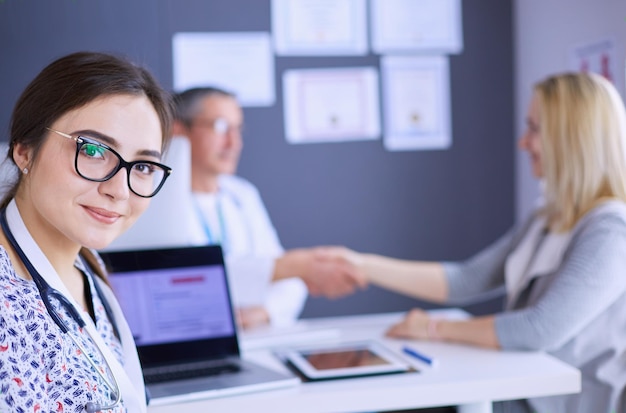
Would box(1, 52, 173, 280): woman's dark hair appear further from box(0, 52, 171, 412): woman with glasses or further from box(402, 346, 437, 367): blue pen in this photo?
box(402, 346, 437, 367): blue pen

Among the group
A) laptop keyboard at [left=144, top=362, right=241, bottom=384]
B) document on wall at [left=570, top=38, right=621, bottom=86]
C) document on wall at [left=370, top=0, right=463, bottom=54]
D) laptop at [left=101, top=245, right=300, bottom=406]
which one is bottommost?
laptop keyboard at [left=144, top=362, right=241, bottom=384]

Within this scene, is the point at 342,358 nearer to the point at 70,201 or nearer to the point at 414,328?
the point at 414,328

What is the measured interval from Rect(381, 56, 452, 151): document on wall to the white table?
2.00 metres

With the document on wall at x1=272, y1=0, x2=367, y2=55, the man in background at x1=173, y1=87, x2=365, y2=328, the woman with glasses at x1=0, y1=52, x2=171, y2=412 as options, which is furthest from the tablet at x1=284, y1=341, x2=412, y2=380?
the document on wall at x1=272, y1=0, x2=367, y2=55

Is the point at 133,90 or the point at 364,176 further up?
the point at 133,90

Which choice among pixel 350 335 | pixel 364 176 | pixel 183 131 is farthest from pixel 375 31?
pixel 350 335

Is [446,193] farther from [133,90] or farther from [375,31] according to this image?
[133,90]

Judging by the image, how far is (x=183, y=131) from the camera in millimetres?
3088

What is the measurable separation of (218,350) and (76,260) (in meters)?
0.46

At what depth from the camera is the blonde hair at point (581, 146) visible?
197 centimetres

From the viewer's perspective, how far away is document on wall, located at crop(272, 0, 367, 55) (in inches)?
136

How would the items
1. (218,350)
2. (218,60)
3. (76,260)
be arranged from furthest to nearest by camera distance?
(218,60) → (218,350) → (76,260)

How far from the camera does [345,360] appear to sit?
5.41 ft

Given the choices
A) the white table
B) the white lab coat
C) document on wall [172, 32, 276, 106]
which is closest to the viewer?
the white table
